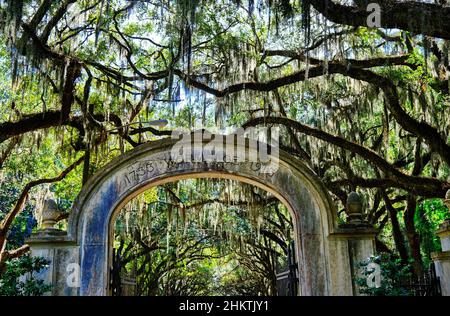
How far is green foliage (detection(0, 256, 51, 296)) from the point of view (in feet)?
23.0

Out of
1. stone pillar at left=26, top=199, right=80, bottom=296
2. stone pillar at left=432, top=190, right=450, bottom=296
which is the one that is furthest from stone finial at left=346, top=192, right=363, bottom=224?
stone pillar at left=26, top=199, right=80, bottom=296

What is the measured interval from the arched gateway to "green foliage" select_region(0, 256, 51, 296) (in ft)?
1.38

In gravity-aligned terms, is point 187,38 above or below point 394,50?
below

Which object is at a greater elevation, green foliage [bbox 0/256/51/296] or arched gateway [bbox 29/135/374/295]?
arched gateway [bbox 29/135/374/295]

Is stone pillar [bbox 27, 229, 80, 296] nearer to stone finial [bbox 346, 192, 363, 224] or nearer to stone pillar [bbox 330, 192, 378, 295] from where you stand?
stone pillar [bbox 330, 192, 378, 295]

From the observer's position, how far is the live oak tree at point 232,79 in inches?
342

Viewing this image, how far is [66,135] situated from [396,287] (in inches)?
327

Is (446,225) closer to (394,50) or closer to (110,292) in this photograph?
(394,50)

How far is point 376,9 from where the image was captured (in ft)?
18.1

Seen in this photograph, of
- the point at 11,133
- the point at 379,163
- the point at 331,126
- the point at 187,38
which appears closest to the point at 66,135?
the point at 11,133

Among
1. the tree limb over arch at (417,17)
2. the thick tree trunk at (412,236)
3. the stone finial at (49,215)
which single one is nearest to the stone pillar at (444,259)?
the tree limb over arch at (417,17)

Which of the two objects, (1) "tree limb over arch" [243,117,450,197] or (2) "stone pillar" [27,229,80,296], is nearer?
(2) "stone pillar" [27,229,80,296]

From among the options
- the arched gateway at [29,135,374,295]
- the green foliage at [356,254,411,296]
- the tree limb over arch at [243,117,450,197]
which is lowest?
the green foliage at [356,254,411,296]

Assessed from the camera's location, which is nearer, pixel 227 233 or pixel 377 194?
pixel 377 194
